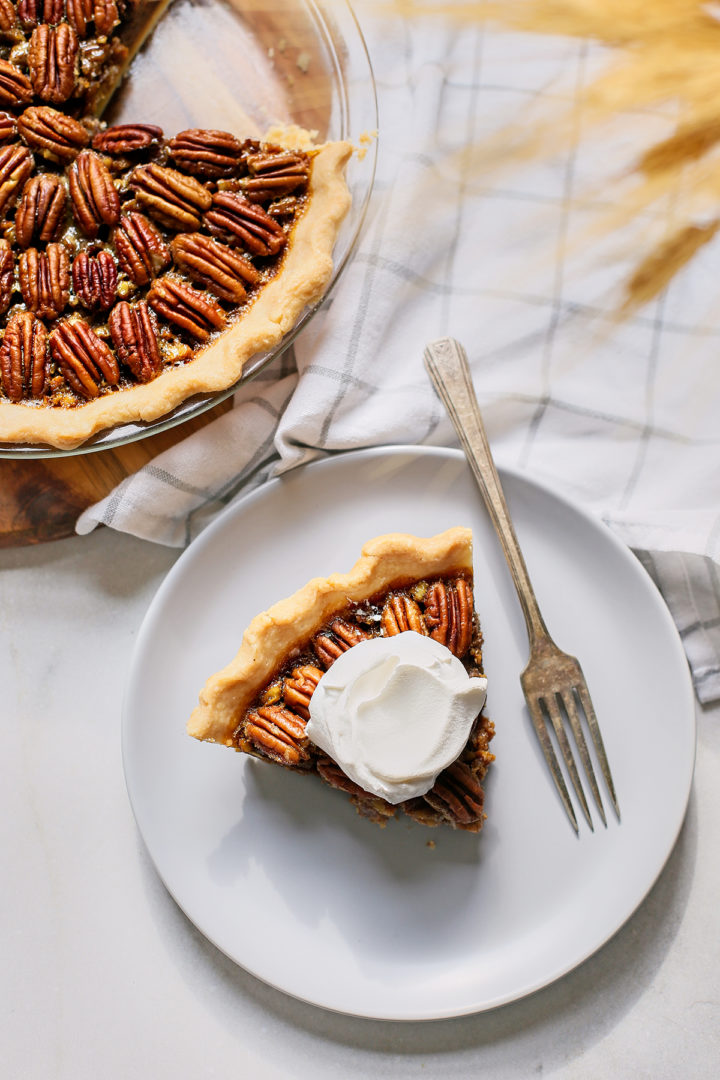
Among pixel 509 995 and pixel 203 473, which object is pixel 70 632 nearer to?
pixel 203 473

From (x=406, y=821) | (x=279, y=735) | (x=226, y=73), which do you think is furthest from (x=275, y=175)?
(x=406, y=821)

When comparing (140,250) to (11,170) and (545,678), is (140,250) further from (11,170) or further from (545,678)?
(545,678)

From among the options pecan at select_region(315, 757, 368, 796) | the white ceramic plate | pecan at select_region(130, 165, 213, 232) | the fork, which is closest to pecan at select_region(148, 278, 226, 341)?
pecan at select_region(130, 165, 213, 232)

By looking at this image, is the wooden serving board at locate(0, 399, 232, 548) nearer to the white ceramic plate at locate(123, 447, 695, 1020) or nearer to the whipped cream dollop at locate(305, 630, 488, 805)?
the white ceramic plate at locate(123, 447, 695, 1020)

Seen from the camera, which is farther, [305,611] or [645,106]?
[645,106]

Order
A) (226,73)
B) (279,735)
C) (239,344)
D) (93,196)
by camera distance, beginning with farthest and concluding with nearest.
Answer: (226,73) → (93,196) → (239,344) → (279,735)

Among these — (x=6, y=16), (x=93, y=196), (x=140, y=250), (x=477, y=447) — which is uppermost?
(x=6, y=16)

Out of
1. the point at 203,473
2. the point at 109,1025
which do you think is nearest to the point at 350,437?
the point at 203,473
